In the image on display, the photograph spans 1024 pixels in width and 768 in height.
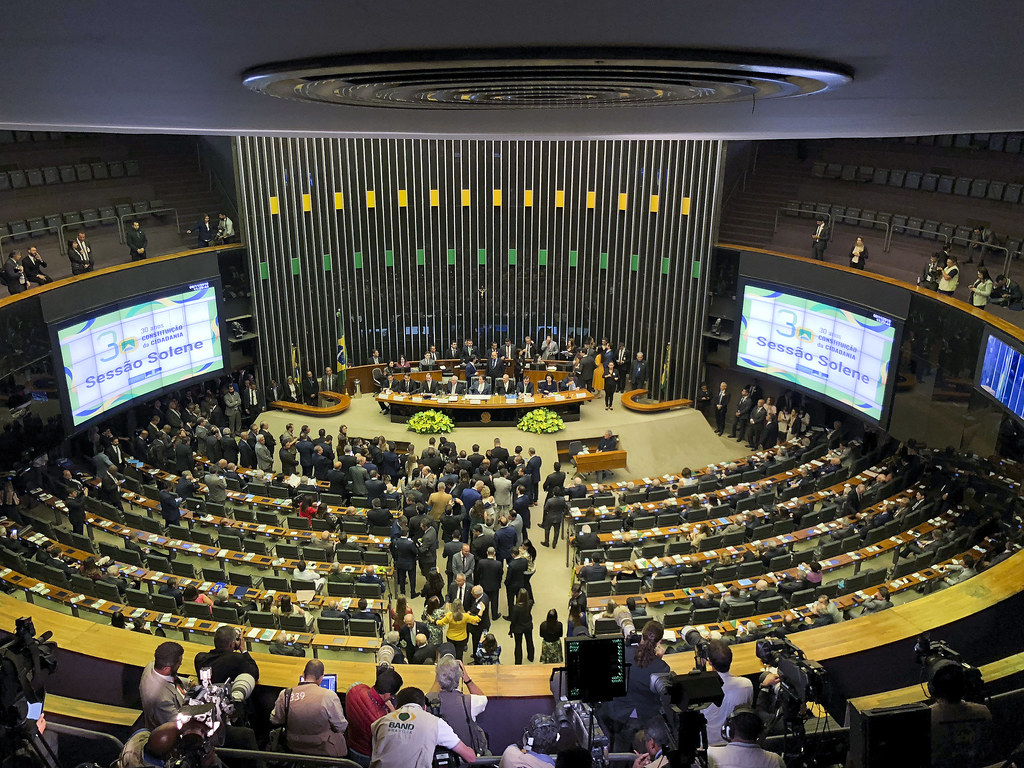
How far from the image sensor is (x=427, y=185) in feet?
67.3

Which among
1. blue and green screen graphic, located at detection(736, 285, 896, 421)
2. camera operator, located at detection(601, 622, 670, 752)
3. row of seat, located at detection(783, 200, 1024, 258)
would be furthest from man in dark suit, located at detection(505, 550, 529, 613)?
row of seat, located at detection(783, 200, 1024, 258)

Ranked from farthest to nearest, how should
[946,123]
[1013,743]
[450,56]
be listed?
[1013,743], [946,123], [450,56]

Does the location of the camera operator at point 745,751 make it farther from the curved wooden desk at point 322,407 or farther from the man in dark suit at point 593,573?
the curved wooden desk at point 322,407

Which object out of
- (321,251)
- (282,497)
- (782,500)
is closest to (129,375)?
(282,497)

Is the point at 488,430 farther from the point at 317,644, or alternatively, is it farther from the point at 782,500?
the point at 317,644

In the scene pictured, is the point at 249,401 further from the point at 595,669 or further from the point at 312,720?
the point at 595,669

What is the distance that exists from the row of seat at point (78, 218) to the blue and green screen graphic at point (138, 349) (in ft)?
6.52

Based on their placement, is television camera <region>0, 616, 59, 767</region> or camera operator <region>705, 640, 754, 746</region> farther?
camera operator <region>705, 640, 754, 746</region>

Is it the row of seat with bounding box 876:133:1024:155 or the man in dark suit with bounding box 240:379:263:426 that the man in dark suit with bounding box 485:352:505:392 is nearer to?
the man in dark suit with bounding box 240:379:263:426

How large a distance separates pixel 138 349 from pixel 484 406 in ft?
22.1

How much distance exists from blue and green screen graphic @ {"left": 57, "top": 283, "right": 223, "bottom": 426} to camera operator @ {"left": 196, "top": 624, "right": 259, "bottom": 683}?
10587mm

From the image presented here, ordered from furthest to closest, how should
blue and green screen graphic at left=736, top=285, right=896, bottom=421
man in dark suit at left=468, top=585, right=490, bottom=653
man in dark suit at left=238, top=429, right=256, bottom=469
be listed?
man in dark suit at left=238, top=429, right=256, bottom=469, blue and green screen graphic at left=736, top=285, right=896, bottom=421, man in dark suit at left=468, top=585, right=490, bottom=653

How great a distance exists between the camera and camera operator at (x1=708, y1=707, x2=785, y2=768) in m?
3.97

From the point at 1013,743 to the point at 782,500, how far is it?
896 centimetres
